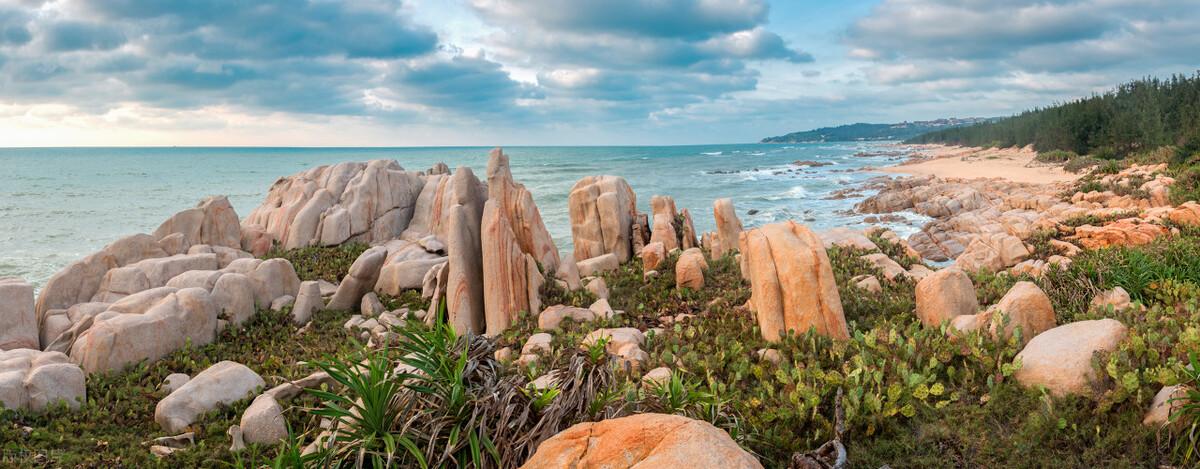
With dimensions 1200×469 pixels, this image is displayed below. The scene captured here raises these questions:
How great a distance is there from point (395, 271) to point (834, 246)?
454 inches

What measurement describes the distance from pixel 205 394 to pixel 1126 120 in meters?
78.3

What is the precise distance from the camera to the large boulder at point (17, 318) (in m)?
12.5

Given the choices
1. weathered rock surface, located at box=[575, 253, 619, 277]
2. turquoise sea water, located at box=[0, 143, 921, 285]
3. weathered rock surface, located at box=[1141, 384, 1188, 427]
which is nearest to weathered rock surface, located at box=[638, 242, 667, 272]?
weathered rock surface, located at box=[575, 253, 619, 277]

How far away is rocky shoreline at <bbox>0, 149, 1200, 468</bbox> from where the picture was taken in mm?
7379

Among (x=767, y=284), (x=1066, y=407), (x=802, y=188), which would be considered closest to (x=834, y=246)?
(x=767, y=284)

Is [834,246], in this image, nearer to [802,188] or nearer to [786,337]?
[786,337]

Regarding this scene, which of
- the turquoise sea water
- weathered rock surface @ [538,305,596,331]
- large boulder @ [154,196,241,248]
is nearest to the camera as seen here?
weathered rock surface @ [538,305,596,331]

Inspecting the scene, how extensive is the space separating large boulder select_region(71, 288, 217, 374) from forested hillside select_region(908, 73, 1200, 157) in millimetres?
51452

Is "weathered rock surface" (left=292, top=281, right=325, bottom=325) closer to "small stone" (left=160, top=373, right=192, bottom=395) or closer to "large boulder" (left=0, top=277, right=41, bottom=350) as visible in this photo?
"small stone" (left=160, top=373, right=192, bottom=395)

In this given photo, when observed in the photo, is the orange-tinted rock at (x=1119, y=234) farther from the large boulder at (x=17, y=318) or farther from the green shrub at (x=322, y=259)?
the large boulder at (x=17, y=318)

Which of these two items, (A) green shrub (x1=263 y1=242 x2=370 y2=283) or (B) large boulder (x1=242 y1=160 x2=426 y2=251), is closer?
(A) green shrub (x1=263 y1=242 x2=370 y2=283)

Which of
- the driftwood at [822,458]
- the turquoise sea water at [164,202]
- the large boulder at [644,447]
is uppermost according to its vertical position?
the large boulder at [644,447]

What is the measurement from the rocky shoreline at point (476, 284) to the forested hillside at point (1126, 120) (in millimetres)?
35972

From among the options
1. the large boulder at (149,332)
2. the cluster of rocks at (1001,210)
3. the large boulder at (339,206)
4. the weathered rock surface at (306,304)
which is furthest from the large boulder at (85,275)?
the cluster of rocks at (1001,210)
